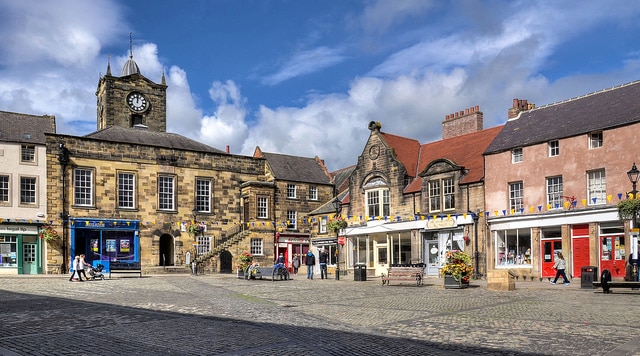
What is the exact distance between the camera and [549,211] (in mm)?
28453

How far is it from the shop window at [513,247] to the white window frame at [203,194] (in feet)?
70.0

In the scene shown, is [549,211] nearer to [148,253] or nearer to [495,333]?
[495,333]

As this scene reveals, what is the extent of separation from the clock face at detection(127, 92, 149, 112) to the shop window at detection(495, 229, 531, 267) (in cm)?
3530

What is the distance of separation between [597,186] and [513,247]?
5.14 meters

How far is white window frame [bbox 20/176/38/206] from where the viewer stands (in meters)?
37.1

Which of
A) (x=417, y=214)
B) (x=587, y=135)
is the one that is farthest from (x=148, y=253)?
(x=587, y=135)

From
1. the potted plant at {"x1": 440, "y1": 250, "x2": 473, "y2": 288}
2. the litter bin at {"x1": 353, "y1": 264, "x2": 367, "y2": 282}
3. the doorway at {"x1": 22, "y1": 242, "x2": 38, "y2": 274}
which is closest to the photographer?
the potted plant at {"x1": 440, "y1": 250, "x2": 473, "y2": 288}

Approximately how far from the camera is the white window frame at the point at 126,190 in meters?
40.7

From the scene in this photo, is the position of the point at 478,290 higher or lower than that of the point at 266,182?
lower

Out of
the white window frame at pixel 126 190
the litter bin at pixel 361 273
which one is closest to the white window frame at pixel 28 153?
the white window frame at pixel 126 190

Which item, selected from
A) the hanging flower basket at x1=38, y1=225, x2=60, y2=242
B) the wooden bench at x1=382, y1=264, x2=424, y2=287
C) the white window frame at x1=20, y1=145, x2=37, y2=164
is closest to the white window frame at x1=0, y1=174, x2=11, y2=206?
the white window frame at x1=20, y1=145, x2=37, y2=164

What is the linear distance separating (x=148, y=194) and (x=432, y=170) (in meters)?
19.1

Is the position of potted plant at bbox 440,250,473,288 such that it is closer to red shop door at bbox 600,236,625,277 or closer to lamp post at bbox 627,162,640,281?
lamp post at bbox 627,162,640,281

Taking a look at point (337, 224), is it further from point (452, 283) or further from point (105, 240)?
point (452, 283)
